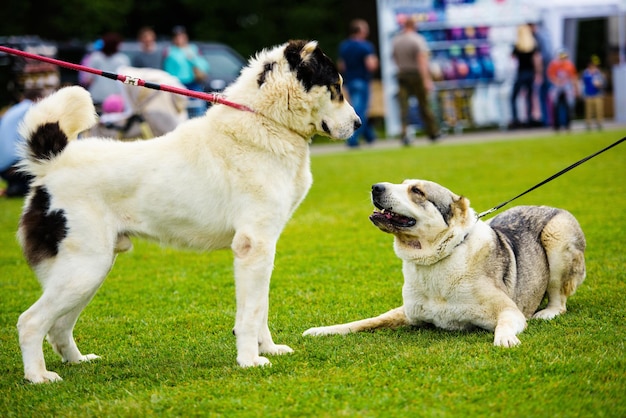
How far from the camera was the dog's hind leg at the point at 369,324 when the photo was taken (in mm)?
5844

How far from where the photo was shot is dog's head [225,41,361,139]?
16.9ft

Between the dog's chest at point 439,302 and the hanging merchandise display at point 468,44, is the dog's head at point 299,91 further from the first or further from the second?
the hanging merchandise display at point 468,44

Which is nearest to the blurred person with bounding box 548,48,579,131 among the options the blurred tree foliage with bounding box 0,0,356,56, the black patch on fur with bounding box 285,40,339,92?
the blurred tree foliage with bounding box 0,0,356,56

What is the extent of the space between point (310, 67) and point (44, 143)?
1728mm

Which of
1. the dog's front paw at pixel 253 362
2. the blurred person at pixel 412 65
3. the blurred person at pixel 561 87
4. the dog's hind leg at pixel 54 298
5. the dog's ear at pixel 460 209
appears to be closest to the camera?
the dog's hind leg at pixel 54 298

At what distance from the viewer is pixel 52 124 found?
5.14 metres

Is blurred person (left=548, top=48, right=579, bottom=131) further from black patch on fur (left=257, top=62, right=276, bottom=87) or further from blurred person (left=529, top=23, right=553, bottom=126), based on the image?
black patch on fur (left=257, top=62, right=276, bottom=87)

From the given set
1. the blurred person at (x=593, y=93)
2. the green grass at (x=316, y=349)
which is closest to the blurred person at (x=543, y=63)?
the blurred person at (x=593, y=93)

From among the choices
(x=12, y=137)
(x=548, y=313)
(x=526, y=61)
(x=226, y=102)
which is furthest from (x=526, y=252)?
(x=526, y=61)

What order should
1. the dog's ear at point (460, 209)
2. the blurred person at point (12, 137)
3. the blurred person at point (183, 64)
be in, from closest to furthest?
the dog's ear at point (460, 209) → the blurred person at point (12, 137) → the blurred person at point (183, 64)

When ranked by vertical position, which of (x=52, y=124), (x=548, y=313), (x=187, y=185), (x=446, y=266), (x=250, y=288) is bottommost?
(x=548, y=313)

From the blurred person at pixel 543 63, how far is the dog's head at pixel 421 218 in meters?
19.6

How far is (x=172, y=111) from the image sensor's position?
1241cm

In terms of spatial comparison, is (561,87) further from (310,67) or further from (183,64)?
(310,67)
